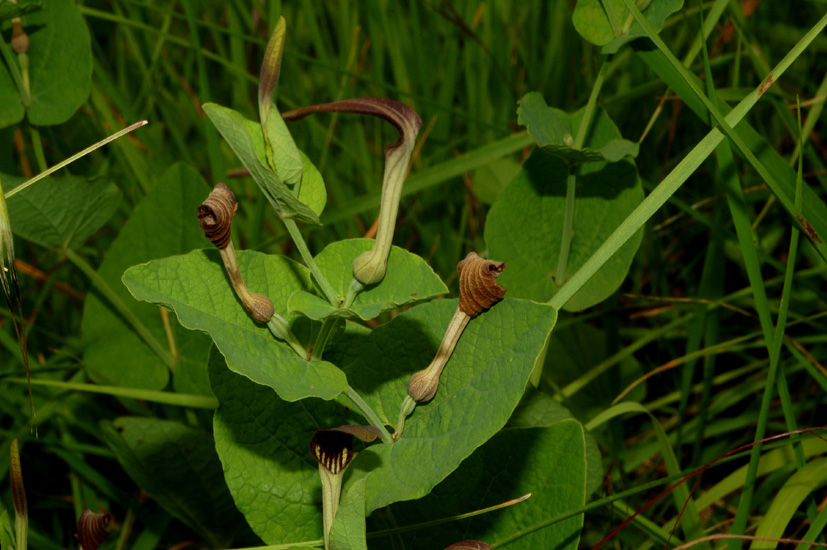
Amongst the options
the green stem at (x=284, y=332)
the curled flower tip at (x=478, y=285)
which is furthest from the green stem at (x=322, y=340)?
the curled flower tip at (x=478, y=285)

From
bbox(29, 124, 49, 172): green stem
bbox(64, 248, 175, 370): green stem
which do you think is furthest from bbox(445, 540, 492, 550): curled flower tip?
bbox(29, 124, 49, 172): green stem

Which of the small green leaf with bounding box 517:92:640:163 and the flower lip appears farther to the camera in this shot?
the small green leaf with bounding box 517:92:640:163

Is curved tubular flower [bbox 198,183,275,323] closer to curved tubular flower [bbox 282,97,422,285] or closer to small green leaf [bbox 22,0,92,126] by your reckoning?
curved tubular flower [bbox 282,97,422,285]

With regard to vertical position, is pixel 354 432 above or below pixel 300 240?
below

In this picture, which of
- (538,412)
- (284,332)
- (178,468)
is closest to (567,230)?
(538,412)

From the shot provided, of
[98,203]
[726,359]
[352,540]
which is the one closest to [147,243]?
[98,203]

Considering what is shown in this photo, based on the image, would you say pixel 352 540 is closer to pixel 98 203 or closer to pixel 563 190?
pixel 563 190
